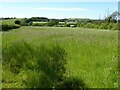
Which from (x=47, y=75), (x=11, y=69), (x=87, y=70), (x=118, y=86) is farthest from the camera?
(x=11, y=69)

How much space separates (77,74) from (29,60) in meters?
2.15

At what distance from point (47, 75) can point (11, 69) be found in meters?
2.10

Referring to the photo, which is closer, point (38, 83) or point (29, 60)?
point (38, 83)

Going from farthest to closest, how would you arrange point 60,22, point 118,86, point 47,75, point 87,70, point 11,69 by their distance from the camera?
1. point 60,22
2. point 11,69
3. point 87,70
4. point 47,75
5. point 118,86

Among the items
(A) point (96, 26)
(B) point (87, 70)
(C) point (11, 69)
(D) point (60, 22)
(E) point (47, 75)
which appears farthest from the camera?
(D) point (60, 22)

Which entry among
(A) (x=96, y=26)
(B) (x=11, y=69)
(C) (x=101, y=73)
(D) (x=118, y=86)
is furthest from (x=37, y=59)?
(A) (x=96, y=26)

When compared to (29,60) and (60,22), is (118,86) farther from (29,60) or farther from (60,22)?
(60,22)

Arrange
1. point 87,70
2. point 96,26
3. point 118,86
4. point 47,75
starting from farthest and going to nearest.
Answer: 1. point 96,26
2. point 87,70
3. point 47,75
4. point 118,86

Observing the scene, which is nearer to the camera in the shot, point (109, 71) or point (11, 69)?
point (109, 71)

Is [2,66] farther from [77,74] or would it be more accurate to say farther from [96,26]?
[96,26]

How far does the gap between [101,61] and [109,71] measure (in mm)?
1935

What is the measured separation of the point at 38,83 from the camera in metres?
6.80

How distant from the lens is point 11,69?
9203mm

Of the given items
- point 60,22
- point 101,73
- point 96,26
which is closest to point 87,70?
point 101,73
